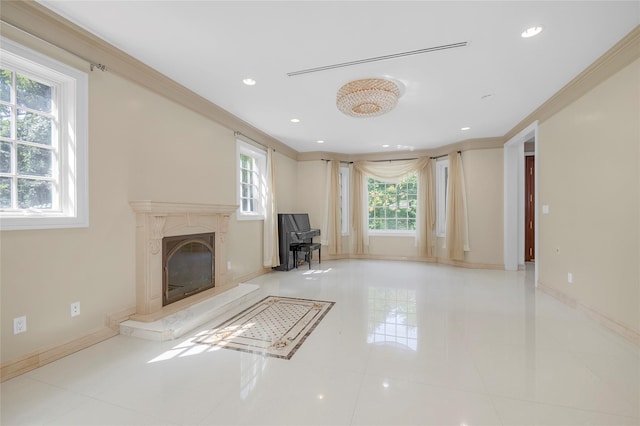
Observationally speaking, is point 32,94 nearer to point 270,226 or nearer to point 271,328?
point 271,328

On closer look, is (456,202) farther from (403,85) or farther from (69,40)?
(69,40)

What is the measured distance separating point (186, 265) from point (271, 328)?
1394 mm

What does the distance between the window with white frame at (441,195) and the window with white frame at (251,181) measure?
404 cm

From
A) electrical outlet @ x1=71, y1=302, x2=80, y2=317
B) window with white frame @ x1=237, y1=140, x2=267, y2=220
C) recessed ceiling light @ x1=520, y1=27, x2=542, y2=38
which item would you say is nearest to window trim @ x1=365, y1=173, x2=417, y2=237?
window with white frame @ x1=237, y1=140, x2=267, y2=220

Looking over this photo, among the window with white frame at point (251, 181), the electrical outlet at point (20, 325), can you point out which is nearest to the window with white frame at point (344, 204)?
the window with white frame at point (251, 181)

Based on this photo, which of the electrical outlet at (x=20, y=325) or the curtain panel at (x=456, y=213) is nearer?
the electrical outlet at (x=20, y=325)

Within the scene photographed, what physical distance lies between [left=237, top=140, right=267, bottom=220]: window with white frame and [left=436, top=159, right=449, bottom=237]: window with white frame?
4.04 m

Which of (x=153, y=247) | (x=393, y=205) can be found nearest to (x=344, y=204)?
(x=393, y=205)

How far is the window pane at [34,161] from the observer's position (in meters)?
2.11

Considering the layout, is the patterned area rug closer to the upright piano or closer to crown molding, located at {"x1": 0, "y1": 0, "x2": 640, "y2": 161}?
the upright piano

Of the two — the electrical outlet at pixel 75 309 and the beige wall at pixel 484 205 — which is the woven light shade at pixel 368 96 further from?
the beige wall at pixel 484 205

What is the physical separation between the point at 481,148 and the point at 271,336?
5.56m

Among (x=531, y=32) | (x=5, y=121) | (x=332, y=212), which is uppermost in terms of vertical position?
(x=531, y=32)

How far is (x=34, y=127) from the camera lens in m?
2.19
